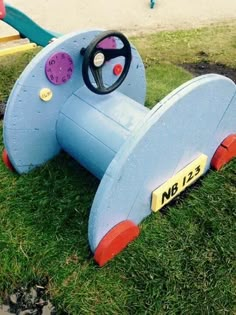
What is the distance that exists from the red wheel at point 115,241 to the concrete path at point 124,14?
8.64 feet

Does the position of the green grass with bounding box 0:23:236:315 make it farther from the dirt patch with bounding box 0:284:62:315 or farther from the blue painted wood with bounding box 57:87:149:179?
the blue painted wood with bounding box 57:87:149:179

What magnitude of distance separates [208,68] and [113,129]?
5.53 feet

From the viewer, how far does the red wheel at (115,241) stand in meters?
1.61

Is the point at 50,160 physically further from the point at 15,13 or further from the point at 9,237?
the point at 15,13

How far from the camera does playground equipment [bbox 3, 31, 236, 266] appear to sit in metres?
1.50

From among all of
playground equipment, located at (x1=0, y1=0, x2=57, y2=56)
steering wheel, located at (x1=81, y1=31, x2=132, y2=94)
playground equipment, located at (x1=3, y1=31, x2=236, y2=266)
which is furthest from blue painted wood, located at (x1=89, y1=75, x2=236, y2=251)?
playground equipment, located at (x1=0, y1=0, x2=57, y2=56)

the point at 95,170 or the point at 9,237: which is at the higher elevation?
the point at 95,170

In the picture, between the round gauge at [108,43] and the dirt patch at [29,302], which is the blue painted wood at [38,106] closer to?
the round gauge at [108,43]

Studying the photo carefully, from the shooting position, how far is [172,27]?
3.99 metres

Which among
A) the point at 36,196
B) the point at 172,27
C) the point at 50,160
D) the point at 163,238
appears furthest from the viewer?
the point at 172,27

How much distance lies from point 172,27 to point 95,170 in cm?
262

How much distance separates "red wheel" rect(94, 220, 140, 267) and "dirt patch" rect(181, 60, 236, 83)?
1752mm

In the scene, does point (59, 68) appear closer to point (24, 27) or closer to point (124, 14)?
point (24, 27)

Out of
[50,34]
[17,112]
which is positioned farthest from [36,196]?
[50,34]
